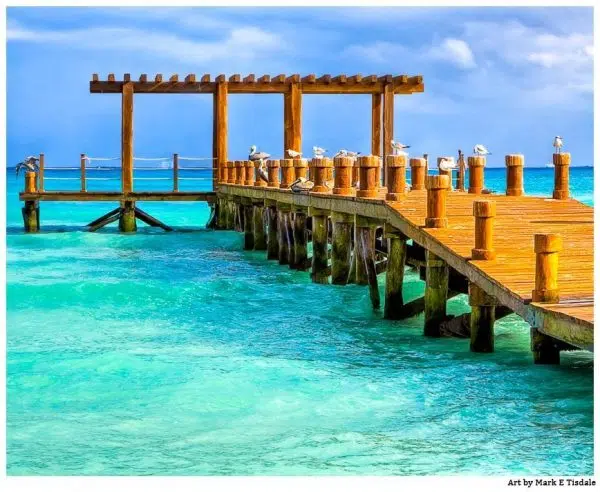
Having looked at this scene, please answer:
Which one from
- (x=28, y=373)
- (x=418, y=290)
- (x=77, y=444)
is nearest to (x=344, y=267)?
(x=418, y=290)

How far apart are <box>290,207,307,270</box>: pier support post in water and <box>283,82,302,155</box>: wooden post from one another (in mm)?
6628

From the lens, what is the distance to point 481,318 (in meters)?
12.4

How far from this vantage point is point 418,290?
66.2 feet

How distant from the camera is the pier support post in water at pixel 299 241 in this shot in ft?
72.7

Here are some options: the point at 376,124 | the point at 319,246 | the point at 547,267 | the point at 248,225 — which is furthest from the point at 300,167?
the point at 547,267

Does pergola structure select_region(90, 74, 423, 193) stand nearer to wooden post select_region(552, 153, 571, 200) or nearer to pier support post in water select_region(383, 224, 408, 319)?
wooden post select_region(552, 153, 571, 200)

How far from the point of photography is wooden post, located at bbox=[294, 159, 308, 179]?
69.8 ft

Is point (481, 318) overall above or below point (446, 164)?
below

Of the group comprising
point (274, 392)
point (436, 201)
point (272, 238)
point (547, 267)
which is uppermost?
point (436, 201)

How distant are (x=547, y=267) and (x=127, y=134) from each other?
20.6 metres

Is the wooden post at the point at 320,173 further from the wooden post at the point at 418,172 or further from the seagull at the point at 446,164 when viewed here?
the seagull at the point at 446,164

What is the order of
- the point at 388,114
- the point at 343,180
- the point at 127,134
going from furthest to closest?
the point at 127,134 < the point at 388,114 < the point at 343,180

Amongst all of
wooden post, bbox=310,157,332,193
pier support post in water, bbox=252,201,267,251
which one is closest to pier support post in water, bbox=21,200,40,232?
pier support post in water, bbox=252,201,267,251

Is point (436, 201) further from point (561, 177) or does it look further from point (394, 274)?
point (561, 177)
